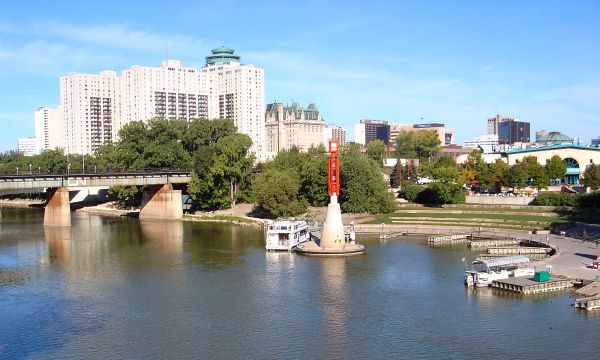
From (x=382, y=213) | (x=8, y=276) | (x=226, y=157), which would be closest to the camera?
(x=8, y=276)

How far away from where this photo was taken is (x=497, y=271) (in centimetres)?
5622

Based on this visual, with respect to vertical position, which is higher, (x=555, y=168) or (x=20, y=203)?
(x=555, y=168)

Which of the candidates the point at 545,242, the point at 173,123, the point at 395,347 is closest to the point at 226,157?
the point at 173,123

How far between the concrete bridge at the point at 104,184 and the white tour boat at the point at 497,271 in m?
70.0

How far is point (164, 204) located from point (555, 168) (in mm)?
70245

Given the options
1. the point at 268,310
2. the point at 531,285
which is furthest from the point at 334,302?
the point at 531,285

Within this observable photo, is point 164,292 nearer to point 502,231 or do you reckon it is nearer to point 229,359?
point 229,359

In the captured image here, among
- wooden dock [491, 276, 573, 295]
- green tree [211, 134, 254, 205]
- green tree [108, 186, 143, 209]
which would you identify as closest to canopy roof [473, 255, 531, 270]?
wooden dock [491, 276, 573, 295]

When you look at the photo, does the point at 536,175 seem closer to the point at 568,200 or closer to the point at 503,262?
the point at 568,200

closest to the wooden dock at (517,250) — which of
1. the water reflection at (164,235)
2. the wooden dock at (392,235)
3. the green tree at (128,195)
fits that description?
the wooden dock at (392,235)

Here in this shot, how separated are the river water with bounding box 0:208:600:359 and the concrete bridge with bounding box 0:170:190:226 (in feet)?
94.2

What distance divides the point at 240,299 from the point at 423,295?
1447 centimetres

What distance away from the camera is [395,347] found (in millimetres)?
39812

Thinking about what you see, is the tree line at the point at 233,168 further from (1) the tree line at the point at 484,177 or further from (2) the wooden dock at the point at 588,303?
(2) the wooden dock at the point at 588,303
